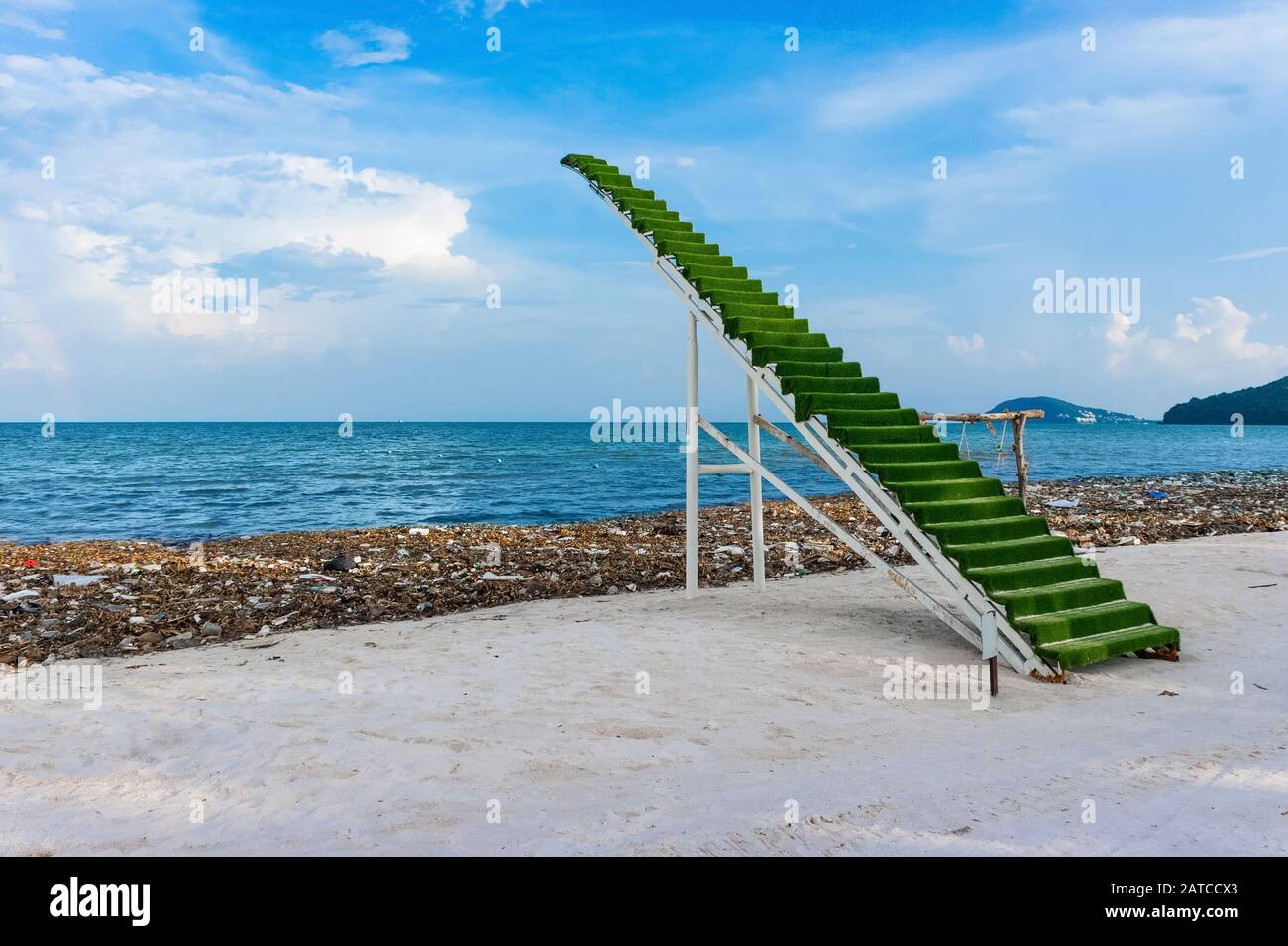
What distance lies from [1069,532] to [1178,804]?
12204 mm

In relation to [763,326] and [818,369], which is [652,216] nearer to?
[763,326]

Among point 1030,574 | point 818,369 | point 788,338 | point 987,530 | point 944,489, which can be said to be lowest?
point 1030,574

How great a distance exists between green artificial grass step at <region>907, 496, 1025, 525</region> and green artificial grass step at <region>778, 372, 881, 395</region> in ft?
5.55

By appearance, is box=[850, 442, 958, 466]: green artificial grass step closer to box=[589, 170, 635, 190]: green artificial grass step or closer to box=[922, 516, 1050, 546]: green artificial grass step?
box=[922, 516, 1050, 546]: green artificial grass step

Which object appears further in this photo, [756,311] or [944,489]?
[756,311]

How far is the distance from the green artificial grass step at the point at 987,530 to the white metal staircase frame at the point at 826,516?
178 mm

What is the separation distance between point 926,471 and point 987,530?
0.82 m

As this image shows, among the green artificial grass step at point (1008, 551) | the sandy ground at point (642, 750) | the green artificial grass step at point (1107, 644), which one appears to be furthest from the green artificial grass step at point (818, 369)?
the green artificial grass step at point (1107, 644)

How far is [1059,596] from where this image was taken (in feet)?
24.5

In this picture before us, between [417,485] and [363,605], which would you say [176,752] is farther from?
[417,485]

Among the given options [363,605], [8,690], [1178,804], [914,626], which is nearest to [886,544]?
[914,626]

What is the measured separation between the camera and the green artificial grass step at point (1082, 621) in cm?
708

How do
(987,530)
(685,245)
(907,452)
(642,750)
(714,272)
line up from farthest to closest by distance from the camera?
(685,245) → (714,272) → (907,452) → (987,530) → (642,750)

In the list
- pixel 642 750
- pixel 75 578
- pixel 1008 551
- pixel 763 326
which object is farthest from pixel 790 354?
pixel 75 578
